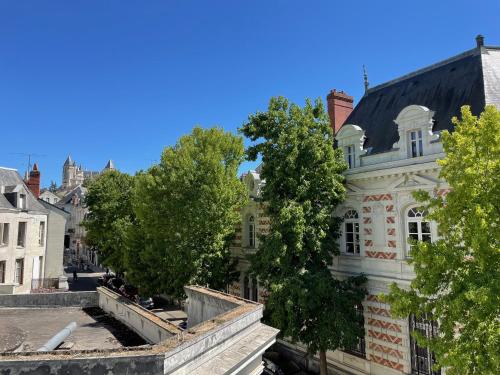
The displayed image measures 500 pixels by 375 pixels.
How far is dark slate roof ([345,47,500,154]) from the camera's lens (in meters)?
16.6

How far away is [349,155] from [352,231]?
154 inches

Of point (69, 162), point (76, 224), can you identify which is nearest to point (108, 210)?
point (76, 224)

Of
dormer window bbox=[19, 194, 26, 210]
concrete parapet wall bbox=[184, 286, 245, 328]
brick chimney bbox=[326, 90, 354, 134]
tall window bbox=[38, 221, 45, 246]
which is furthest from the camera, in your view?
tall window bbox=[38, 221, 45, 246]

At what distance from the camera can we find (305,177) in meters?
17.6

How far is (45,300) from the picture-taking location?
1452 centimetres

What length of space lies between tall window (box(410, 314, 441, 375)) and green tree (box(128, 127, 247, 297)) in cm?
1050

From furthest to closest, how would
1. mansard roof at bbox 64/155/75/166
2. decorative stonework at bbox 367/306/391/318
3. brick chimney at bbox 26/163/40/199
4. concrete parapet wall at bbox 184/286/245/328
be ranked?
mansard roof at bbox 64/155/75/166, brick chimney at bbox 26/163/40/199, decorative stonework at bbox 367/306/391/318, concrete parapet wall at bbox 184/286/245/328

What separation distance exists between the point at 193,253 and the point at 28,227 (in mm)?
16954

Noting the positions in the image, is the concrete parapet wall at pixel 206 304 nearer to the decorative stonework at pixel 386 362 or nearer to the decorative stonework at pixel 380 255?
the decorative stonework at pixel 380 255

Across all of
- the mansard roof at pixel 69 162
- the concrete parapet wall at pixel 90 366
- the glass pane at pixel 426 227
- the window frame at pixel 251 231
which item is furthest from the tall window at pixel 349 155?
the mansard roof at pixel 69 162

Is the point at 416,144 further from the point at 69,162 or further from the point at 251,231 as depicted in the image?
the point at 69,162

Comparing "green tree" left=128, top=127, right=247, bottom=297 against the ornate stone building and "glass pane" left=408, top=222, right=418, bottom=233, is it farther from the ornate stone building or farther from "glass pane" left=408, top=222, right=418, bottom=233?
"glass pane" left=408, top=222, right=418, bottom=233

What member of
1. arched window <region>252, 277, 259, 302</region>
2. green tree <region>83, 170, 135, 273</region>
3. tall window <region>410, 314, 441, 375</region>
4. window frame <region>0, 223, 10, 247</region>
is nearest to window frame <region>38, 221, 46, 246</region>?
window frame <region>0, 223, 10, 247</region>

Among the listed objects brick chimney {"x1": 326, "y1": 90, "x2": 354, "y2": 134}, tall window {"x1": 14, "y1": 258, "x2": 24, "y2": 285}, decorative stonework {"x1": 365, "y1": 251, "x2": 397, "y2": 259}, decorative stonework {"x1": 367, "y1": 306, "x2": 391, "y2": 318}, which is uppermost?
brick chimney {"x1": 326, "y1": 90, "x2": 354, "y2": 134}
